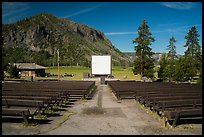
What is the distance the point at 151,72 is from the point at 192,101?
31.5m

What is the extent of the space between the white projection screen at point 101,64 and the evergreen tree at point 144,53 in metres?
7.64

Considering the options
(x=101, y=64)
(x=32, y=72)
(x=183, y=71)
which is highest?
(x=101, y=64)

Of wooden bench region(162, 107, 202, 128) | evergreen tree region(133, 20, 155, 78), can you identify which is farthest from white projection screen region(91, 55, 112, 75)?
wooden bench region(162, 107, 202, 128)

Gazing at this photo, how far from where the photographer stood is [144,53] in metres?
45.5

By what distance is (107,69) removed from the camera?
39594 mm

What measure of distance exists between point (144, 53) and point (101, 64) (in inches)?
436

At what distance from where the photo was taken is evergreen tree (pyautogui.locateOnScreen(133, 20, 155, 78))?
43112 millimetres

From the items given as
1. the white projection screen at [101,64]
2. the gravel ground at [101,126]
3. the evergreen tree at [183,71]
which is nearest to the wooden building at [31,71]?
the white projection screen at [101,64]

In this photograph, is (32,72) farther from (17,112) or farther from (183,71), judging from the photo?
(17,112)

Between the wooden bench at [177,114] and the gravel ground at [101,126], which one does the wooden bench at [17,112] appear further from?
the wooden bench at [177,114]

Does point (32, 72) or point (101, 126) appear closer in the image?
point (101, 126)

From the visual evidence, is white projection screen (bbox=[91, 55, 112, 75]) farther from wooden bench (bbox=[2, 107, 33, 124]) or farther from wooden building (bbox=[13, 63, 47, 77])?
wooden bench (bbox=[2, 107, 33, 124])

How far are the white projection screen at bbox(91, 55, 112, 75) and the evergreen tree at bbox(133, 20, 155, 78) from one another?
301 inches

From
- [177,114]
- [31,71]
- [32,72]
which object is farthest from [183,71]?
[31,71]
